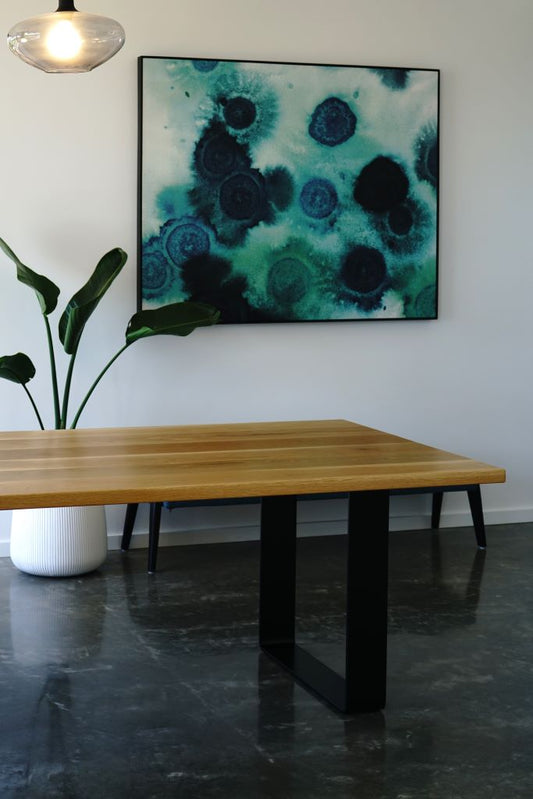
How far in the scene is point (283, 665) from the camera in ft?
11.0

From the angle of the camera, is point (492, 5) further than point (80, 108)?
Yes

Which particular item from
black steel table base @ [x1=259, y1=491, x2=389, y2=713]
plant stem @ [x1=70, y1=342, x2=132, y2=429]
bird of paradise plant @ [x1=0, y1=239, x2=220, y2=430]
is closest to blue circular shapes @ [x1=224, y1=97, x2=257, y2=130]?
bird of paradise plant @ [x1=0, y1=239, x2=220, y2=430]

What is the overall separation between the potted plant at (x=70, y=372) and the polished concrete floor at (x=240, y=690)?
0.34 feet

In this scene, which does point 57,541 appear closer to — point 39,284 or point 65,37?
point 39,284

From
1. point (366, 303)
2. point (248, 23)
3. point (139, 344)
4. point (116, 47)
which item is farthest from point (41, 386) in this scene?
point (116, 47)

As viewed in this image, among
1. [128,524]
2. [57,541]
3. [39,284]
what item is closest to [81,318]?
[39,284]

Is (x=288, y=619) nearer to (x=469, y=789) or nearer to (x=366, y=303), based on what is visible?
(x=469, y=789)

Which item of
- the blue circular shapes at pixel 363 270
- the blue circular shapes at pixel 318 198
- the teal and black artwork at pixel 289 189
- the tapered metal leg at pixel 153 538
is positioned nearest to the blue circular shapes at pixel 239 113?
the teal and black artwork at pixel 289 189

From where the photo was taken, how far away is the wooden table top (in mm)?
2471

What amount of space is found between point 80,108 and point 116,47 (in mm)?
2026

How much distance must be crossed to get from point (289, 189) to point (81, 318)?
4.21 feet

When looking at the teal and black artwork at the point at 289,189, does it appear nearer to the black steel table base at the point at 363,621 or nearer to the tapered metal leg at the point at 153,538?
the tapered metal leg at the point at 153,538

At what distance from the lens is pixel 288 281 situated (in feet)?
16.4

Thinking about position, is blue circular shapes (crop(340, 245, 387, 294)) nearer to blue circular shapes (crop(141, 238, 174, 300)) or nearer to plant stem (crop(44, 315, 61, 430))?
blue circular shapes (crop(141, 238, 174, 300))
